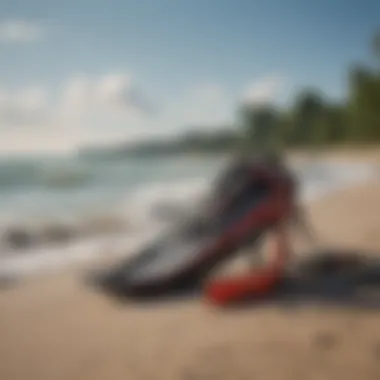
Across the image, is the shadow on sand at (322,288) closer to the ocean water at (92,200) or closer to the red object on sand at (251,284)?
the red object on sand at (251,284)

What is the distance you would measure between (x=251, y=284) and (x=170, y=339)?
376 millimetres

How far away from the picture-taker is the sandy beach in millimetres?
1252

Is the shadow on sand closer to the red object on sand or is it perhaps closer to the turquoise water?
the red object on sand

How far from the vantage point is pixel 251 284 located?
5.37 feet

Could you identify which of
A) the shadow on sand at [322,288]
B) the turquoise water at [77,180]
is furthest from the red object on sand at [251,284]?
the turquoise water at [77,180]

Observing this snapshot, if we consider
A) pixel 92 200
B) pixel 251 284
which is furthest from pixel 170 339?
pixel 92 200

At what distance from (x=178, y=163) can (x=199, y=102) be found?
0.19 m

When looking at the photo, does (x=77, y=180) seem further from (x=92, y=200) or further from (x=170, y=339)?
(x=170, y=339)

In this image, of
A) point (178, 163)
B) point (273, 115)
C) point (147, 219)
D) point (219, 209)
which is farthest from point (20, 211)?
point (273, 115)

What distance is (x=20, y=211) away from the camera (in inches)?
62.2

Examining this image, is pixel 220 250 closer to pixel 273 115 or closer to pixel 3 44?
pixel 273 115

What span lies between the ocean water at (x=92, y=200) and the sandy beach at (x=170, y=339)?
0.39ft

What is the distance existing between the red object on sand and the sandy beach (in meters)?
0.05

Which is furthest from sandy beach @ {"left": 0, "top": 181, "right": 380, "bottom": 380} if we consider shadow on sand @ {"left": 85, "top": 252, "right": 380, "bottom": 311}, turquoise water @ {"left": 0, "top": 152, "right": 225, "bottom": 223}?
turquoise water @ {"left": 0, "top": 152, "right": 225, "bottom": 223}
